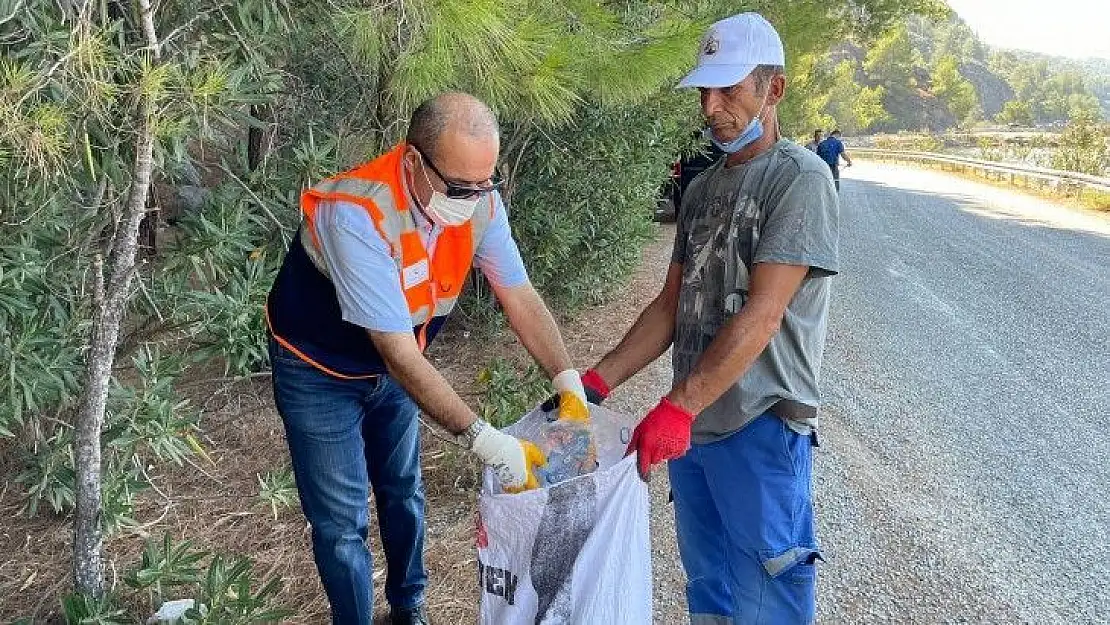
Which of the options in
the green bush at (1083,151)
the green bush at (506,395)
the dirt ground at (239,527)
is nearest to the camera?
the dirt ground at (239,527)

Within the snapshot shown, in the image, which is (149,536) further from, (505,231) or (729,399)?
(729,399)

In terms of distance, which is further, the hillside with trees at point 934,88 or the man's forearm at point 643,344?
the hillside with trees at point 934,88

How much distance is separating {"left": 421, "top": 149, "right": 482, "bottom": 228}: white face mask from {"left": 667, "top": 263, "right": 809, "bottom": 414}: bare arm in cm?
65

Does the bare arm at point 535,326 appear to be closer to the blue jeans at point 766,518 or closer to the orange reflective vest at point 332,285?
the orange reflective vest at point 332,285

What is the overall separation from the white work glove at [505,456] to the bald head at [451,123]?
2.10 feet

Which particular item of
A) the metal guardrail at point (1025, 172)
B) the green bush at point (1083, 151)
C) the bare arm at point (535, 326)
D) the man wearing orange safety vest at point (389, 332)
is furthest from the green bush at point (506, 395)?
the green bush at point (1083, 151)

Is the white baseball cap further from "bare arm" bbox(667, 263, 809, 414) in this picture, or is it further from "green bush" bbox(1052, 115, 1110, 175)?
"green bush" bbox(1052, 115, 1110, 175)

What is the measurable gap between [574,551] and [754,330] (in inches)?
24.0

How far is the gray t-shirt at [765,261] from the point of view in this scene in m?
1.80

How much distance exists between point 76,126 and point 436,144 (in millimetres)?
761

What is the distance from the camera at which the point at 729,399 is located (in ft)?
6.40

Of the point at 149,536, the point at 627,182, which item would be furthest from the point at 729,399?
the point at 627,182

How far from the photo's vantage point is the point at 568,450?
2053mm

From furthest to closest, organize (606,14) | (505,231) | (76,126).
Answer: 1. (606,14)
2. (505,231)
3. (76,126)
